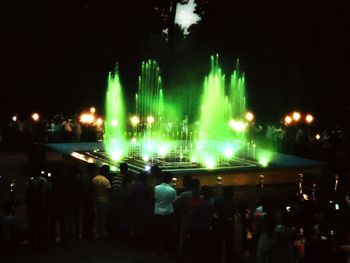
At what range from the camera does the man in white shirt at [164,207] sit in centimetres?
1067

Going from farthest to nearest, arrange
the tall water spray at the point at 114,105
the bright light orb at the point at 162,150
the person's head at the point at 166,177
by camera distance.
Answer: the tall water spray at the point at 114,105
the bright light orb at the point at 162,150
the person's head at the point at 166,177

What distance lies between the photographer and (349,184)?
17.1 metres

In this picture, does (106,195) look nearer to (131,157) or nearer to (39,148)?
(131,157)

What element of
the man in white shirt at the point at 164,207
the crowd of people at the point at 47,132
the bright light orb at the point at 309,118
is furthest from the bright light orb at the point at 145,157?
the bright light orb at the point at 309,118

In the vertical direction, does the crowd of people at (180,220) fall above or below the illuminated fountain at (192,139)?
below

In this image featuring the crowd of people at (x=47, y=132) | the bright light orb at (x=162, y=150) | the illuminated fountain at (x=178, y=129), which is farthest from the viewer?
the crowd of people at (x=47, y=132)

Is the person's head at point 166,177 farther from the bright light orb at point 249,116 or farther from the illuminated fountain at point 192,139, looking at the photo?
the bright light orb at point 249,116

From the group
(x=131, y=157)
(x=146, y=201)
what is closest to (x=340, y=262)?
(x=146, y=201)

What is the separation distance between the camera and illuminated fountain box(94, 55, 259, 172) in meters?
20.6

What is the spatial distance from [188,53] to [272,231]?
114 feet

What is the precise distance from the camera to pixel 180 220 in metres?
10.6

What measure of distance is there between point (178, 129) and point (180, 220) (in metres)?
24.6

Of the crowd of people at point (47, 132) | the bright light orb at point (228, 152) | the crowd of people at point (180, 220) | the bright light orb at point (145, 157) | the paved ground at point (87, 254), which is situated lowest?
the paved ground at point (87, 254)

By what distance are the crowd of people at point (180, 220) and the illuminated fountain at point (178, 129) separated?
6.54 metres
